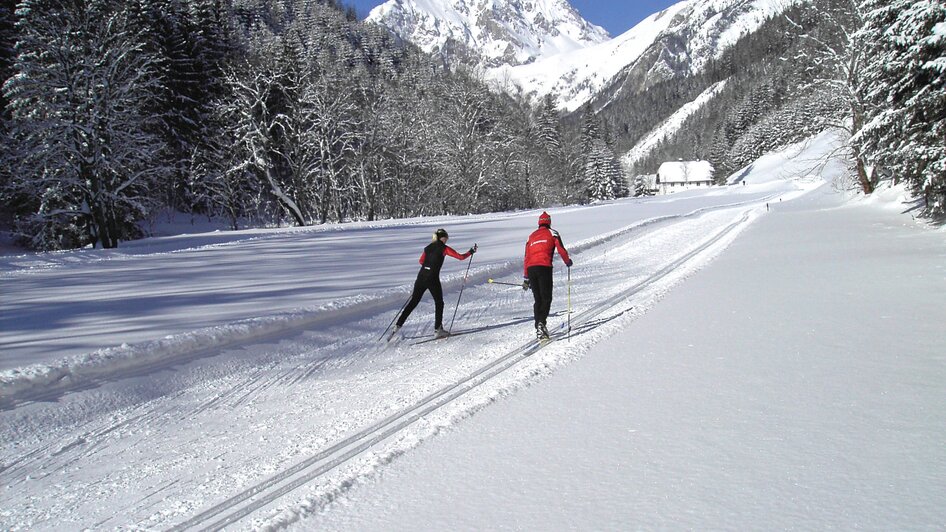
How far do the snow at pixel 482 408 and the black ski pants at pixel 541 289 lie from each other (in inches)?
20.1

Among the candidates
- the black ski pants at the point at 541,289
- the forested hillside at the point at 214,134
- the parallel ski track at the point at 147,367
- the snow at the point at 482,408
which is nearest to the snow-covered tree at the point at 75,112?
the forested hillside at the point at 214,134

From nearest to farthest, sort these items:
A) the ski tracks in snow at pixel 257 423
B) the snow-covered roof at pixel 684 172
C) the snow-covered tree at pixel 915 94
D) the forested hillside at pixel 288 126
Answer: the ski tracks in snow at pixel 257 423 < the snow-covered tree at pixel 915 94 < the forested hillside at pixel 288 126 < the snow-covered roof at pixel 684 172

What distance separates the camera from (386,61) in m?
83.4

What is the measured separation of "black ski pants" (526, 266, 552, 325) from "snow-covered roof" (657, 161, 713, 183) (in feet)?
472

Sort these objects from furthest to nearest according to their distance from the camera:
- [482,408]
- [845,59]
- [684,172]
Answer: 1. [684,172]
2. [845,59]
3. [482,408]

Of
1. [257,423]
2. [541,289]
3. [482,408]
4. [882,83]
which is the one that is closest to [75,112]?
[541,289]

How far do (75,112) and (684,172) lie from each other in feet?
474

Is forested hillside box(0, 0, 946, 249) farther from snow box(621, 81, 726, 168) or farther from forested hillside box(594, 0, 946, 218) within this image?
snow box(621, 81, 726, 168)

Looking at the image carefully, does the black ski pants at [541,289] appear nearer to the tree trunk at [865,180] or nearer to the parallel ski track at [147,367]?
the parallel ski track at [147,367]

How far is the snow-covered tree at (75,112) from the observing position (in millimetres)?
21188

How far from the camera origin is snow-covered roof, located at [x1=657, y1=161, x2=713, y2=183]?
13925cm

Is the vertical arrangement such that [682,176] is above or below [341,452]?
above

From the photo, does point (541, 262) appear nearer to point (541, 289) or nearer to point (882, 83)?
point (541, 289)

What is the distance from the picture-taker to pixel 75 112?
21.3 metres
